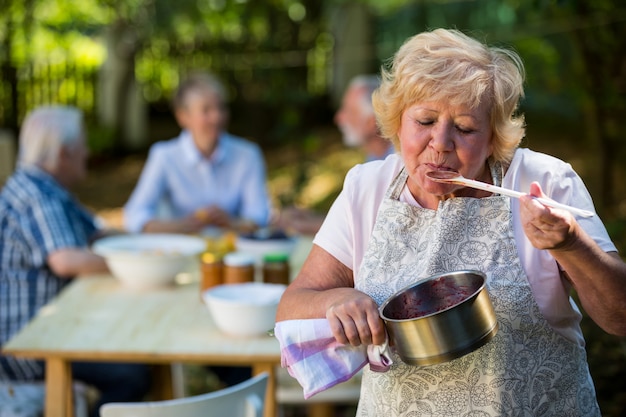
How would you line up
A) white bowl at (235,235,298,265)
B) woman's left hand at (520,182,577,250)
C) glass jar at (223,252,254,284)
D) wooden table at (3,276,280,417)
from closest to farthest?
woman's left hand at (520,182,577,250)
wooden table at (3,276,280,417)
glass jar at (223,252,254,284)
white bowl at (235,235,298,265)

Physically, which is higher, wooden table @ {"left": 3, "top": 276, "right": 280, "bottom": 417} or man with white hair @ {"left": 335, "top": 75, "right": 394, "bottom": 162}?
man with white hair @ {"left": 335, "top": 75, "right": 394, "bottom": 162}

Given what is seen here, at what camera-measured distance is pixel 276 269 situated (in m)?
3.11

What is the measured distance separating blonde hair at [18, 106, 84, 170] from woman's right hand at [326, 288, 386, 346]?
2212 millimetres

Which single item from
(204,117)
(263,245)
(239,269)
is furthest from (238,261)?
(204,117)

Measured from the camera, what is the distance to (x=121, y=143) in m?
11.9

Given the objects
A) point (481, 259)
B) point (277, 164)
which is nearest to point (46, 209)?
point (481, 259)

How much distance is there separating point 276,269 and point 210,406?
1028mm

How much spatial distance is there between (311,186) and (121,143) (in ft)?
11.6

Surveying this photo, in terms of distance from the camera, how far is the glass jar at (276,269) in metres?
3.11

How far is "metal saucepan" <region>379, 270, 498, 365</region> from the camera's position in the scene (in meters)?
1.63

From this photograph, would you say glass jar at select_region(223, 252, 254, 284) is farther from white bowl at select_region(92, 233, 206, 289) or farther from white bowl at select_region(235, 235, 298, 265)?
white bowl at select_region(235, 235, 298, 265)

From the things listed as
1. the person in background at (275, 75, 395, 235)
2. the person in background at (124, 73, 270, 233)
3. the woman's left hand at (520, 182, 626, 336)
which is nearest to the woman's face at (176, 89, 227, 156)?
Result: the person in background at (124, 73, 270, 233)

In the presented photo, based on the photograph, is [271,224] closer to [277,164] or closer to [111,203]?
[111,203]

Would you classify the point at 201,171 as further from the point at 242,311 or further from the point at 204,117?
the point at 242,311
